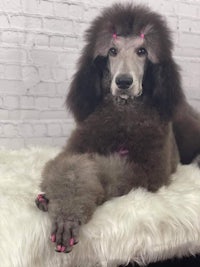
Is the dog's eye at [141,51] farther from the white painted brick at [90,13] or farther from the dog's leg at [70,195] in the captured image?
the white painted brick at [90,13]

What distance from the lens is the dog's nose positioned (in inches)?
33.8

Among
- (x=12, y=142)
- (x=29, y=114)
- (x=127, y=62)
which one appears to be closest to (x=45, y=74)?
(x=29, y=114)

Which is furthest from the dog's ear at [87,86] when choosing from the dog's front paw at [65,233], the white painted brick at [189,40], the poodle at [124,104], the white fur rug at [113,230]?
the white painted brick at [189,40]

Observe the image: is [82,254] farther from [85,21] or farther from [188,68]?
[188,68]

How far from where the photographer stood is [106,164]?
2.81 ft

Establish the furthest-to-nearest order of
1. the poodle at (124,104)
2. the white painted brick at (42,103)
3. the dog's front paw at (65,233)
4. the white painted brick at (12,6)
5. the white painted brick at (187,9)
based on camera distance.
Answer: the white painted brick at (187,9) < the white painted brick at (42,103) < the white painted brick at (12,6) < the poodle at (124,104) < the dog's front paw at (65,233)

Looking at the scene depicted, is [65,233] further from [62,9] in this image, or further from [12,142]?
[62,9]

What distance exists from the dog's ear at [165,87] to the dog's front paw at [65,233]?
0.34 meters

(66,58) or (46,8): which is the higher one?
(46,8)

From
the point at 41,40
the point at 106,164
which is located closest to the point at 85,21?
the point at 41,40

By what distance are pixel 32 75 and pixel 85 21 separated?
27 cm

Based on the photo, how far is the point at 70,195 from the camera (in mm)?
750

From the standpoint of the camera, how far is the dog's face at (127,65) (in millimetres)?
867

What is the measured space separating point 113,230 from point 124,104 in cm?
29
